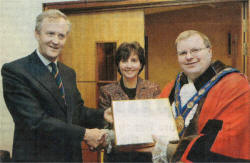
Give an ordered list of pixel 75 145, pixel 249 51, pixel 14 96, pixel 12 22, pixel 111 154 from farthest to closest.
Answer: pixel 12 22, pixel 249 51, pixel 111 154, pixel 75 145, pixel 14 96

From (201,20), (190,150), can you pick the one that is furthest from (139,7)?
(190,150)

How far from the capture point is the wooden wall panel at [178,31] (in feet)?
Answer: 7.39

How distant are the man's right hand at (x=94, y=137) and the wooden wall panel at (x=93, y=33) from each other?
2.73ft

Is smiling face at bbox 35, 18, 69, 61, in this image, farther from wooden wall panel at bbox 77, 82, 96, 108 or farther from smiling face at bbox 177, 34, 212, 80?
wooden wall panel at bbox 77, 82, 96, 108

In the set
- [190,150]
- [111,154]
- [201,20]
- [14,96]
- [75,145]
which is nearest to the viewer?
[190,150]

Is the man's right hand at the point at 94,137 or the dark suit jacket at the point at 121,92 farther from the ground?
the dark suit jacket at the point at 121,92

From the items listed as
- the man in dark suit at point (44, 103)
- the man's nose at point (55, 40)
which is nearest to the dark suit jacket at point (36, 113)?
the man in dark suit at point (44, 103)

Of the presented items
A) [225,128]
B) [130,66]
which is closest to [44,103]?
[130,66]

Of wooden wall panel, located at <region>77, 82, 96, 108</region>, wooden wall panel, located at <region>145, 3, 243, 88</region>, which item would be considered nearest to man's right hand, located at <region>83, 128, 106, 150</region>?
wooden wall panel, located at <region>77, 82, 96, 108</region>

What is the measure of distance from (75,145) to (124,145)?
1.11ft

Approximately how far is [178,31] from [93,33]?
0.88 m

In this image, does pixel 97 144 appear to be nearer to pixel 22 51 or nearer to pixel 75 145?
pixel 75 145

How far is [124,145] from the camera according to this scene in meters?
1.10

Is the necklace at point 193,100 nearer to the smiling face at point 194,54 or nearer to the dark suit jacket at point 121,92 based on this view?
the smiling face at point 194,54
